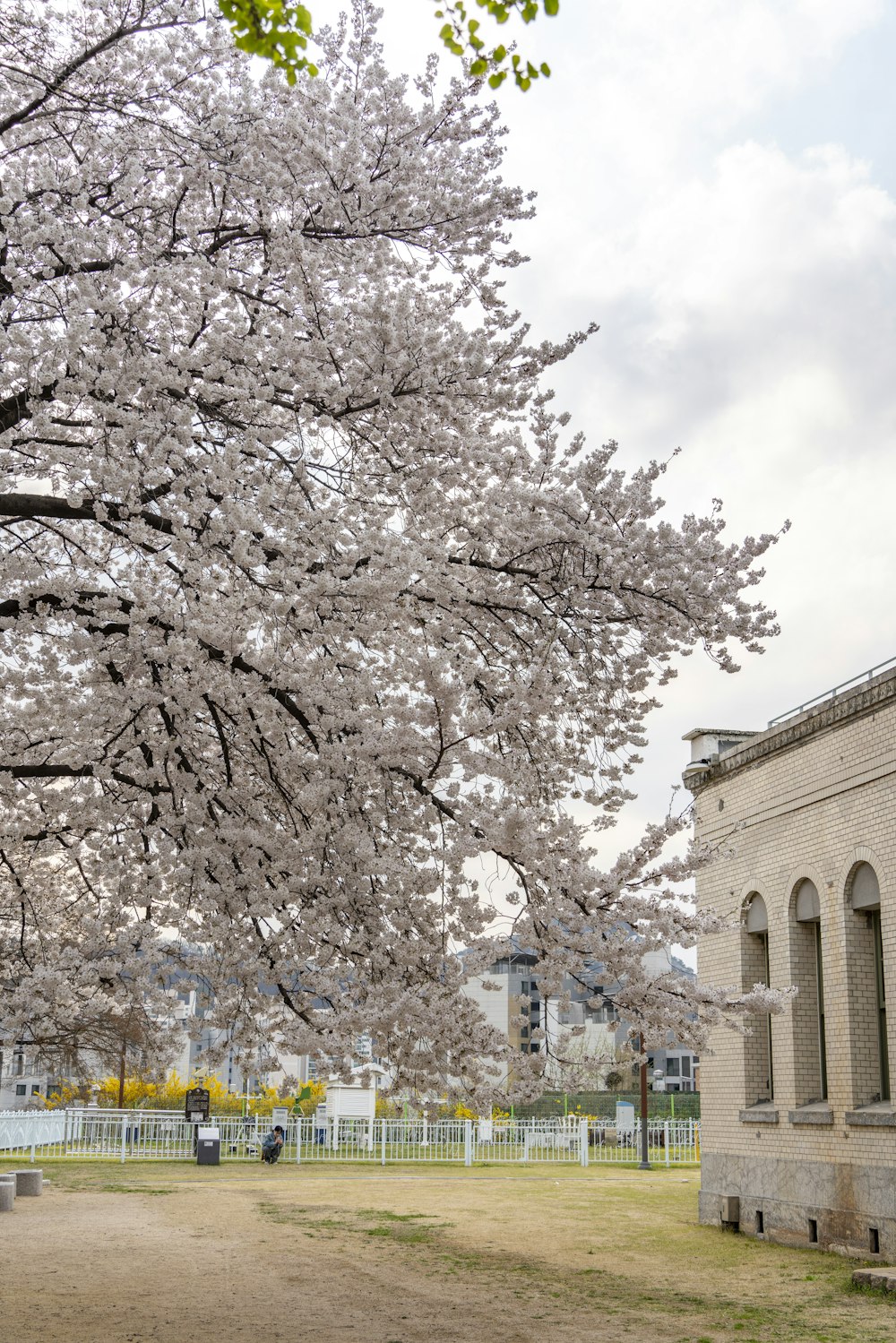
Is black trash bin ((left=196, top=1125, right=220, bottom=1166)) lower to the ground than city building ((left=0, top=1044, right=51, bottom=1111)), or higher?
higher

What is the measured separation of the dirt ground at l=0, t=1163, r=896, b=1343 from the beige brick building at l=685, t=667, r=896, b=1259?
0.80m

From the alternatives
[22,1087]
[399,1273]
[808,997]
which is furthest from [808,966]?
[22,1087]

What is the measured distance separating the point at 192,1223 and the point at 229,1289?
20.5ft

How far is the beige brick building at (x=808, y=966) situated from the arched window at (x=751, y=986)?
0.08 feet

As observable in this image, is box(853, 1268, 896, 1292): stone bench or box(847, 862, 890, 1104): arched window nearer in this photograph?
box(853, 1268, 896, 1292): stone bench

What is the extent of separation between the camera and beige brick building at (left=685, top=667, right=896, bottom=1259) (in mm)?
14969

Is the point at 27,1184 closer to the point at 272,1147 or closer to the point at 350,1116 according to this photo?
the point at 272,1147

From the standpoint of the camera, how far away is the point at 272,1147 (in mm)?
31797

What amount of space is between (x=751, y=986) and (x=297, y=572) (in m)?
12.0

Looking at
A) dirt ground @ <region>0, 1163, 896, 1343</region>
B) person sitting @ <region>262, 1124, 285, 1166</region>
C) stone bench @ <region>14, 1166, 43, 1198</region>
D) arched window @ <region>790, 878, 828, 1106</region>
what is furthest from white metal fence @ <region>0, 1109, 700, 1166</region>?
arched window @ <region>790, 878, 828, 1106</region>

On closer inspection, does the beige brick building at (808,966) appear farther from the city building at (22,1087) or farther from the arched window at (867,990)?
the city building at (22,1087)

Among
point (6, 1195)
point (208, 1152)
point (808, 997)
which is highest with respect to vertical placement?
point (808, 997)

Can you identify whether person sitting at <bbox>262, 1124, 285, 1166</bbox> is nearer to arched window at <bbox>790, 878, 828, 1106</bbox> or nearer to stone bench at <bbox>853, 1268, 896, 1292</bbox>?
arched window at <bbox>790, 878, 828, 1106</bbox>

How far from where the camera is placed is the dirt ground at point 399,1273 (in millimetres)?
10773
